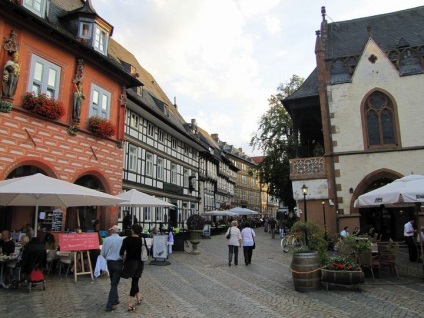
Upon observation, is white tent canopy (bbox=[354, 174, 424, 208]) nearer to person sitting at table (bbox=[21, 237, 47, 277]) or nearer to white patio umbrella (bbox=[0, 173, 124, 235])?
white patio umbrella (bbox=[0, 173, 124, 235])

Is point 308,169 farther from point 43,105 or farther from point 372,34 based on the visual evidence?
point 43,105

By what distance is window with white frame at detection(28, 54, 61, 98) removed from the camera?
45.8ft

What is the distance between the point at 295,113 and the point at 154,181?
435 inches

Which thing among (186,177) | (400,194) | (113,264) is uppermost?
(186,177)

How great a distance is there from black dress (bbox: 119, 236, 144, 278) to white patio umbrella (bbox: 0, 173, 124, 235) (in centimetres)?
341

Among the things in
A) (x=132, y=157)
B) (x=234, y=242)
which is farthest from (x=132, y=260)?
(x=132, y=157)

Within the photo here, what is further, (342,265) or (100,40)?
(100,40)

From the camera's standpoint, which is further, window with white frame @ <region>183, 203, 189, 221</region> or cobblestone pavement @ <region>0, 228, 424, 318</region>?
window with white frame @ <region>183, 203, 189, 221</region>

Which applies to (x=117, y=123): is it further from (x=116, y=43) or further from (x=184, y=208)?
(x=184, y=208)

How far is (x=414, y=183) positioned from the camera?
10.1 meters

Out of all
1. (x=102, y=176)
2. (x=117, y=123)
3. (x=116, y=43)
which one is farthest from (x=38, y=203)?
(x=116, y=43)

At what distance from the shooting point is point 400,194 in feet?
32.4

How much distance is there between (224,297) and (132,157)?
16970mm

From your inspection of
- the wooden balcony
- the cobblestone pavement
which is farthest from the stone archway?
the cobblestone pavement
